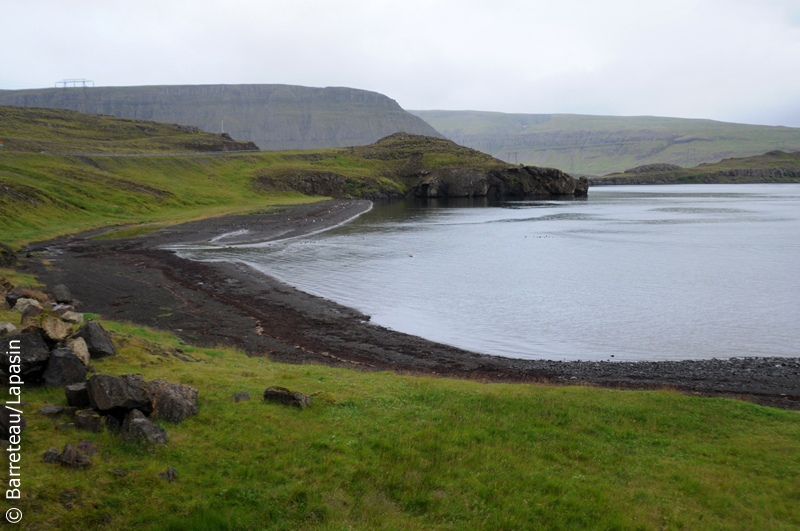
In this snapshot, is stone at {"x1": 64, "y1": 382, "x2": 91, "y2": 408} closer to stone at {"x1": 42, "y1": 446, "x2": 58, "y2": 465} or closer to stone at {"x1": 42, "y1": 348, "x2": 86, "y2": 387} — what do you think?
stone at {"x1": 42, "y1": 348, "x2": 86, "y2": 387}

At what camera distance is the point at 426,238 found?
240 feet

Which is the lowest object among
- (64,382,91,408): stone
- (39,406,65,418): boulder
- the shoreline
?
the shoreline

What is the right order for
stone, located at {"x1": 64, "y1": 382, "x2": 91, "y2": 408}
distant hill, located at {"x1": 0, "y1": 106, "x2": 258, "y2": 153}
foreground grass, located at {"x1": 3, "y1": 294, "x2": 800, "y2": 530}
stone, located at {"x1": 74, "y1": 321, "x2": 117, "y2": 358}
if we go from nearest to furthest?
foreground grass, located at {"x1": 3, "y1": 294, "x2": 800, "y2": 530}
stone, located at {"x1": 64, "y1": 382, "x2": 91, "y2": 408}
stone, located at {"x1": 74, "y1": 321, "x2": 117, "y2": 358}
distant hill, located at {"x1": 0, "y1": 106, "x2": 258, "y2": 153}

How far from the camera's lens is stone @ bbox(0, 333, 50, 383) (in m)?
11.0

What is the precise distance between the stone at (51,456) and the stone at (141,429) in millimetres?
1153

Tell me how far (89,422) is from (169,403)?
4.96 ft

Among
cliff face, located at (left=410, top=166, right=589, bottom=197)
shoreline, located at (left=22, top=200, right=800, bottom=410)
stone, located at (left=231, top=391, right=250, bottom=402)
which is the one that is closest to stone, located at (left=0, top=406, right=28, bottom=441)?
stone, located at (left=231, top=391, right=250, bottom=402)

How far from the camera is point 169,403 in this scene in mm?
10672

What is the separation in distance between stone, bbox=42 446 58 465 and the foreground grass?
0.54ft

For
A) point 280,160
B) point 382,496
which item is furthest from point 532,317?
point 280,160

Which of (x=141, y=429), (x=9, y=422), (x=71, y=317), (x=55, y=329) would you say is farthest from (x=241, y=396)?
(x=71, y=317)

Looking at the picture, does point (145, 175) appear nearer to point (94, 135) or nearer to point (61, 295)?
point (94, 135)

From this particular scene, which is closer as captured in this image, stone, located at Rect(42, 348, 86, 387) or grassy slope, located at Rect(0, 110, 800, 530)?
grassy slope, located at Rect(0, 110, 800, 530)

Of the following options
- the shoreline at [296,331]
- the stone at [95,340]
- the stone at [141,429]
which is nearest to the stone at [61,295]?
the shoreline at [296,331]
